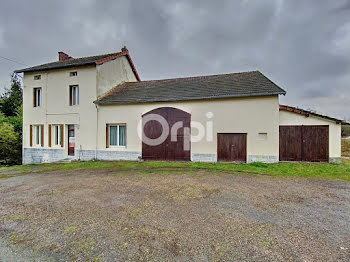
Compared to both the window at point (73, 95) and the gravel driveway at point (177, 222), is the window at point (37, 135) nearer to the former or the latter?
the window at point (73, 95)

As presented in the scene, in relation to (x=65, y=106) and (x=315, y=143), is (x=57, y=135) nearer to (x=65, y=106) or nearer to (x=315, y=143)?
(x=65, y=106)

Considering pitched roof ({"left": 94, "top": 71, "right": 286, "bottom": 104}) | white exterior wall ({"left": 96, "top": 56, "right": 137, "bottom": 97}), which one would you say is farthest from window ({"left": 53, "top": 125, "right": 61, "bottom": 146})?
white exterior wall ({"left": 96, "top": 56, "right": 137, "bottom": 97})

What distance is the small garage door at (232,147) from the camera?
9.87 meters

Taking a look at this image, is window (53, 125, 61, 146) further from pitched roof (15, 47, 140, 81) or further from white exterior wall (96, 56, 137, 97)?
pitched roof (15, 47, 140, 81)

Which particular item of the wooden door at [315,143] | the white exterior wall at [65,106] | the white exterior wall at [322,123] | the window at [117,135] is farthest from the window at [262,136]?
the white exterior wall at [65,106]

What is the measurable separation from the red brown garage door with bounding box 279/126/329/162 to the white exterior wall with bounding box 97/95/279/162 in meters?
1.35

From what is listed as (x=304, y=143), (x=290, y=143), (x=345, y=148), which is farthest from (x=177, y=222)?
(x=345, y=148)

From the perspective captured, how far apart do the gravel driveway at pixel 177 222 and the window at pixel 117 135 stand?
571 cm

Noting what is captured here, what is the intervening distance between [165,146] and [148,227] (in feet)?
25.1

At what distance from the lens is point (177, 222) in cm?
344

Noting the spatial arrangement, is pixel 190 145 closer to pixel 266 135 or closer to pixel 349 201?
pixel 266 135

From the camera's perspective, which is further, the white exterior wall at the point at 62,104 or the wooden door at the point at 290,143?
the white exterior wall at the point at 62,104

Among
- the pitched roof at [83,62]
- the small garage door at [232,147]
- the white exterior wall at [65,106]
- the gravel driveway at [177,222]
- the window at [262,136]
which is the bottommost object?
the gravel driveway at [177,222]

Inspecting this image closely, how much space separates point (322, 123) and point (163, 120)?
29.4 feet
